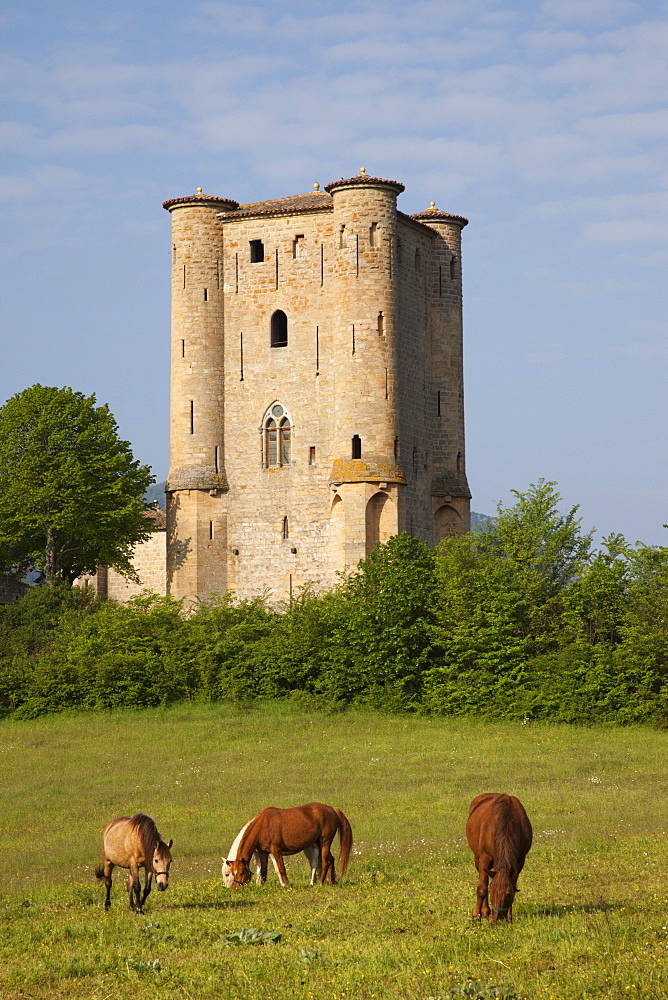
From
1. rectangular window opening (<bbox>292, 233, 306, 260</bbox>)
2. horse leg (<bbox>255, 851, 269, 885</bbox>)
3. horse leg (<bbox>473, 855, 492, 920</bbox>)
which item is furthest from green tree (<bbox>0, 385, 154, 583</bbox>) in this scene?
horse leg (<bbox>473, 855, 492, 920</bbox>)

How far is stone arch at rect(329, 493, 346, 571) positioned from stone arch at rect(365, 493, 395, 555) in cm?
96

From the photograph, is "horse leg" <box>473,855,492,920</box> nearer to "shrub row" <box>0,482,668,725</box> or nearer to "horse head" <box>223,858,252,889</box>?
"horse head" <box>223,858,252,889</box>

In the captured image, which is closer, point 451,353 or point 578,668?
point 578,668

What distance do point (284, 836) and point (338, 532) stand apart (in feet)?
118

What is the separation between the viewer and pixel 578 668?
112ft

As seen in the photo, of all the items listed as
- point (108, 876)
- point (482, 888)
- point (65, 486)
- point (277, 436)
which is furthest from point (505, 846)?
point (277, 436)

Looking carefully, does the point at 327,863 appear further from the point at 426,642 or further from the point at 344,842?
the point at 426,642

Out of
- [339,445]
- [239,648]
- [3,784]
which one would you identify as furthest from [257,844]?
[339,445]

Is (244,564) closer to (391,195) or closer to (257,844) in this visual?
(391,195)

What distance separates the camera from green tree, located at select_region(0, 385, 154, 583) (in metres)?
49.2

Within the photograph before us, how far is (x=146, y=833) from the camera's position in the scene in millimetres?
13281

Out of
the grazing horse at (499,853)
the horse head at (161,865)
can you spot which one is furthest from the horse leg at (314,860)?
the grazing horse at (499,853)

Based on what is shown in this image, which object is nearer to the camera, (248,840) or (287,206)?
(248,840)

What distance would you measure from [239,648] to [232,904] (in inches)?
1030
